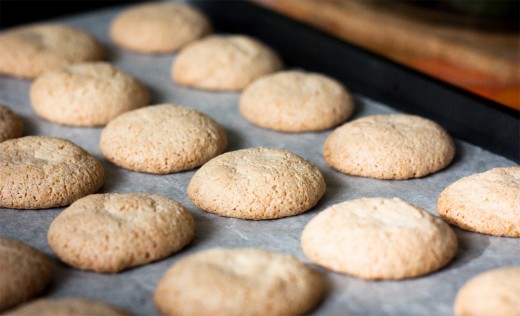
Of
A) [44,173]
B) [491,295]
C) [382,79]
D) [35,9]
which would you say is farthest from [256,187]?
[35,9]

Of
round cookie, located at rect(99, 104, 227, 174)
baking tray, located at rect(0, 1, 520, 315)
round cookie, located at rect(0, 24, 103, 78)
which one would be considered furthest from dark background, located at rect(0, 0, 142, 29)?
round cookie, located at rect(99, 104, 227, 174)

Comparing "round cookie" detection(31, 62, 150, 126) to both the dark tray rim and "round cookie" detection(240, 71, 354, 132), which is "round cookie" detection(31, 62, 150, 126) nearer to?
"round cookie" detection(240, 71, 354, 132)

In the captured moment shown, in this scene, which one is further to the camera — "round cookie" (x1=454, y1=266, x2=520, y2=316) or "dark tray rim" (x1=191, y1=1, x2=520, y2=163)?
"dark tray rim" (x1=191, y1=1, x2=520, y2=163)

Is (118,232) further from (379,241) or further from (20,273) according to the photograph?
(379,241)

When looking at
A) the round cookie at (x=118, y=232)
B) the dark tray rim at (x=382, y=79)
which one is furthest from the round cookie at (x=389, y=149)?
the round cookie at (x=118, y=232)

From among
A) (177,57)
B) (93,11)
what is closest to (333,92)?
(177,57)

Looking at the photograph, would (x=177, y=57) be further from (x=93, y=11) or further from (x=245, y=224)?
(x=245, y=224)

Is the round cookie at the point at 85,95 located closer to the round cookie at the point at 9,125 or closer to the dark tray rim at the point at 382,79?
the round cookie at the point at 9,125
